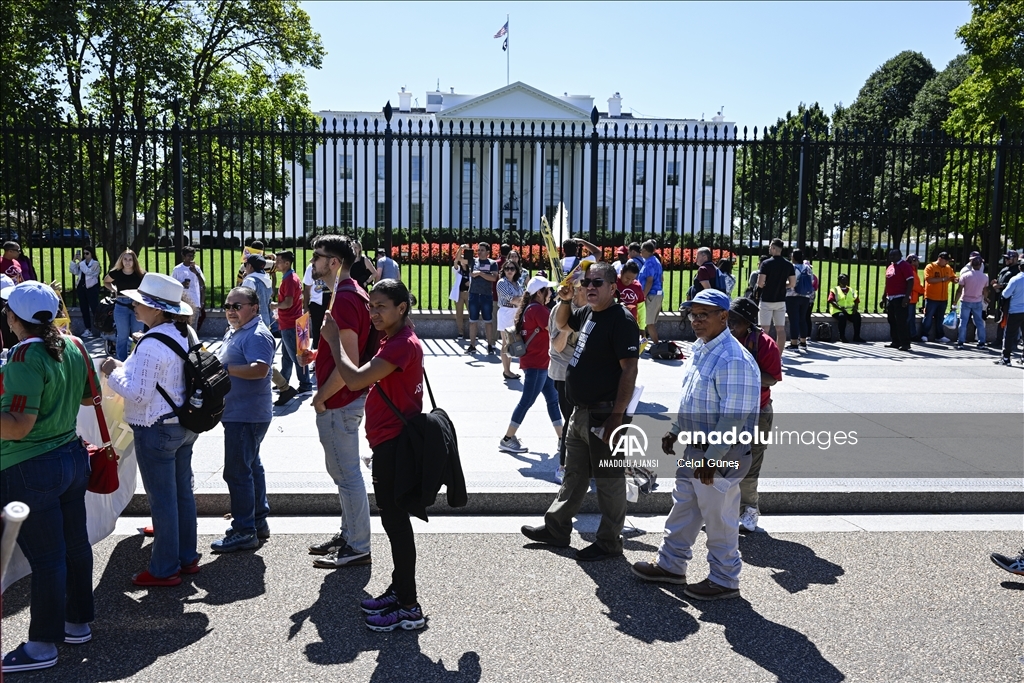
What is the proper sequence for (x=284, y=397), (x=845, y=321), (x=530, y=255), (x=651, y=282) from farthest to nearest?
(x=530, y=255)
(x=845, y=321)
(x=651, y=282)
(x=284, y=397)

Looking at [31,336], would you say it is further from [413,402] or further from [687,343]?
[687,343]

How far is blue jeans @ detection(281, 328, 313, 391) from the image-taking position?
1027 cm

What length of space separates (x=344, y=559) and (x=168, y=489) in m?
1.11

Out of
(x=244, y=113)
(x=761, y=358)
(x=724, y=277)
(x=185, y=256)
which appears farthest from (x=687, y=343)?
(x=244, y=113)

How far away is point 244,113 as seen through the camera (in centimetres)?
2255

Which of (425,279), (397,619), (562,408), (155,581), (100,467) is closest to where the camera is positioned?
(397,619)

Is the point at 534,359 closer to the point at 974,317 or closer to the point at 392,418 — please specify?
the point at 392,418

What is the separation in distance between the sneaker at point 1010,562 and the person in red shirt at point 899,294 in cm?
1022

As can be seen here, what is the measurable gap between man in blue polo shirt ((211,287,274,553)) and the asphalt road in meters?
0.22

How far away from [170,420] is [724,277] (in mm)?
9844

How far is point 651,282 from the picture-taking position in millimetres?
14383

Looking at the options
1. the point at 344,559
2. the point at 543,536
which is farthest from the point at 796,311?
the point at 344,559

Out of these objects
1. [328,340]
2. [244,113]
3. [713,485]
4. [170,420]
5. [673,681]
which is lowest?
[673,681]

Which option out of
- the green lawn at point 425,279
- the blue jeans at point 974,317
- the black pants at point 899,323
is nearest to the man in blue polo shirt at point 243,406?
the green lawn at point 425,279
